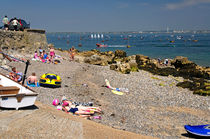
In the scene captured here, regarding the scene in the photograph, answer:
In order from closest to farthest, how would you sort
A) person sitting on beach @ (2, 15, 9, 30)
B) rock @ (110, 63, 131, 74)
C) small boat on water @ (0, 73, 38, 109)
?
small boat on water @ (0, 73, 38, 109) < person sitting on beach @ (2, 15, 9, 30) < rock @ (110, 63, 131, 74)

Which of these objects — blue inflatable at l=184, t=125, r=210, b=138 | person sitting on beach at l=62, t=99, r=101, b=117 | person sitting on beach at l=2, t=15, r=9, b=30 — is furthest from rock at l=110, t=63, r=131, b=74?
blue inflatable at l=184, t=125, r=210, b=138

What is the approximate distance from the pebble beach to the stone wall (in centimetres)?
343

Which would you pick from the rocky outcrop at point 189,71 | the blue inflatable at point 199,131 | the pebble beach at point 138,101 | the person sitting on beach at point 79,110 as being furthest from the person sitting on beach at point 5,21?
the blue inflatable at point 199,131

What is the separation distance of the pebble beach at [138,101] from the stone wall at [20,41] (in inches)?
135

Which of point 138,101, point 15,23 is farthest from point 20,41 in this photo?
point 138,101

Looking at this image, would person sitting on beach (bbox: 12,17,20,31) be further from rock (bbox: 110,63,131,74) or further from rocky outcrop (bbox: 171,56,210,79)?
rocky outcrop (bbox: 171,56,210,79)

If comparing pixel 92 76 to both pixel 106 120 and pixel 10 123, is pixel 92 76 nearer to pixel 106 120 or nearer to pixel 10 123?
pixel 106 120

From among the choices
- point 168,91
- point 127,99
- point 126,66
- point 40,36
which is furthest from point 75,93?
point 40,36

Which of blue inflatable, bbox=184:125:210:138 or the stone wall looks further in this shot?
the stone wall

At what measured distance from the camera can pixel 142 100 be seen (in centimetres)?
1791

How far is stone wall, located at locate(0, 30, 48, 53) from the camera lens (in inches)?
979

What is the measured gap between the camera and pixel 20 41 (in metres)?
26.5

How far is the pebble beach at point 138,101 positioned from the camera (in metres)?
13.0

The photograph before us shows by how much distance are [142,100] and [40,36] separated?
18.1 m
